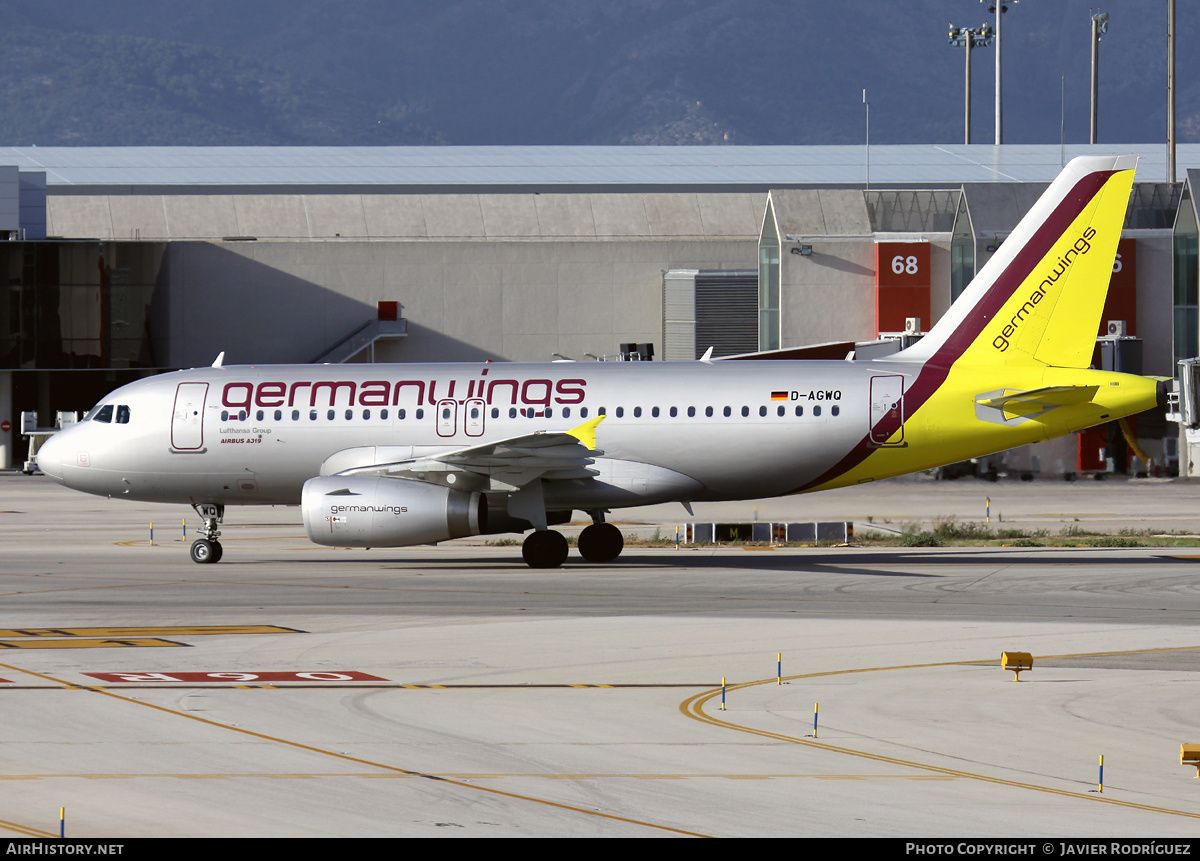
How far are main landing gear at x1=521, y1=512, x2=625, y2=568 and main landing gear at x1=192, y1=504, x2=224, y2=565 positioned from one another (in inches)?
266

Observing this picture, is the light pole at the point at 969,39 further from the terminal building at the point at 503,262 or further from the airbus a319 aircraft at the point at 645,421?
the airbus a319 aircraft at the point at 645,421

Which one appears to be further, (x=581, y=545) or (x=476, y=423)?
(x=581, y=545)

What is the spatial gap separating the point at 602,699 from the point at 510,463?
46.8ft

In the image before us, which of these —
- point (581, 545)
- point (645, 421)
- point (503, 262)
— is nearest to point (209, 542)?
point (581, 545)

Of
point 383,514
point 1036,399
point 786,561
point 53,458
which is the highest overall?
point 1036,399

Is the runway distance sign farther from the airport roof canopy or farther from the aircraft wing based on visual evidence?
the airport roof canopy

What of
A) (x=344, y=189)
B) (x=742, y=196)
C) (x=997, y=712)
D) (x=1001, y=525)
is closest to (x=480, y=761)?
(x=997, y=712)

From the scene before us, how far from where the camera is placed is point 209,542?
33594mm

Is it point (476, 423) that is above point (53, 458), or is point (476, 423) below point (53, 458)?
above

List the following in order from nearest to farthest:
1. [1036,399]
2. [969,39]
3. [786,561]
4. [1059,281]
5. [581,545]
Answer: [1036,399] < [1059,281] < [786,561] < [581,545] < [969,39]

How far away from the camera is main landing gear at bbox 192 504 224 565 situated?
3334cm

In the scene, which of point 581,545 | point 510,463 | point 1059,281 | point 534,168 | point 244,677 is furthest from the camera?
point 534,168

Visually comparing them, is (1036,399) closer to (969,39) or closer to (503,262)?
(503,262)

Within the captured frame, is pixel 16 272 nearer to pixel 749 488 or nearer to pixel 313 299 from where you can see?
pixel 313 299
